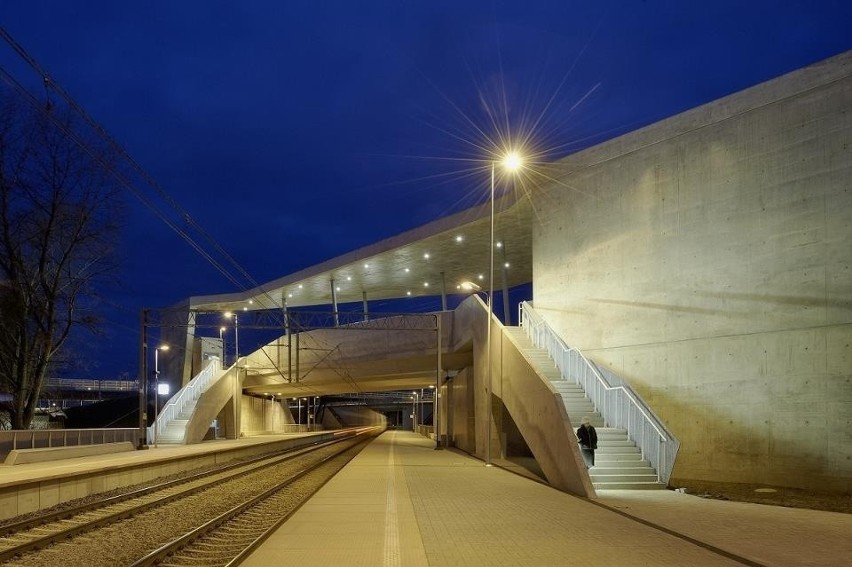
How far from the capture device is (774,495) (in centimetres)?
1586

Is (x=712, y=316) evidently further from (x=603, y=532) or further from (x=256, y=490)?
(x=256, y=490)

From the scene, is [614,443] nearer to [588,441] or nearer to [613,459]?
[613,459]

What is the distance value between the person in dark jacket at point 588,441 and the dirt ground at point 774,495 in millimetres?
2335

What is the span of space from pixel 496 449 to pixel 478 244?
10909mm

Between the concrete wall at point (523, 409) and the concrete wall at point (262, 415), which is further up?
the concrete wall at point (523, 409)

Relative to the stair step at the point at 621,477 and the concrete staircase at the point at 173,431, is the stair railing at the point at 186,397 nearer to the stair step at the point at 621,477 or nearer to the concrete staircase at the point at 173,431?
the concrete staircase at the point at 173,431

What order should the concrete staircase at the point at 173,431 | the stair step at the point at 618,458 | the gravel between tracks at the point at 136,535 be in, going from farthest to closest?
the concrete staircase at the point at 173,431 → the stair step at the point at 618,458 → the gravel between tracks at the point at 136,535

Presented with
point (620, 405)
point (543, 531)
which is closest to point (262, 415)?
point (620, 405)

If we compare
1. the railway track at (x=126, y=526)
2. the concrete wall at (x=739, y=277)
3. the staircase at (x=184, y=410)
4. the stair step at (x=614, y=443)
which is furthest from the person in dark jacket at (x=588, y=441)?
the staircase at (x=184, y=410)

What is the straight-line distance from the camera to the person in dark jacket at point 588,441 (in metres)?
16.0

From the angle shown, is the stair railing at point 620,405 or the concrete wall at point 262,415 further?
the concrete wall at point 262,415

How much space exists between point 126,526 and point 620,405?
36.1 ft

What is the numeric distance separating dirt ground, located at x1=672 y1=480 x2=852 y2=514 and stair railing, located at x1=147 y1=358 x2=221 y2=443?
93.2 ft

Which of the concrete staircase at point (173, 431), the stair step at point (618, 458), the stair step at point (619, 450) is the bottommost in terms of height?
the concrete staircase at point (173, 431)
